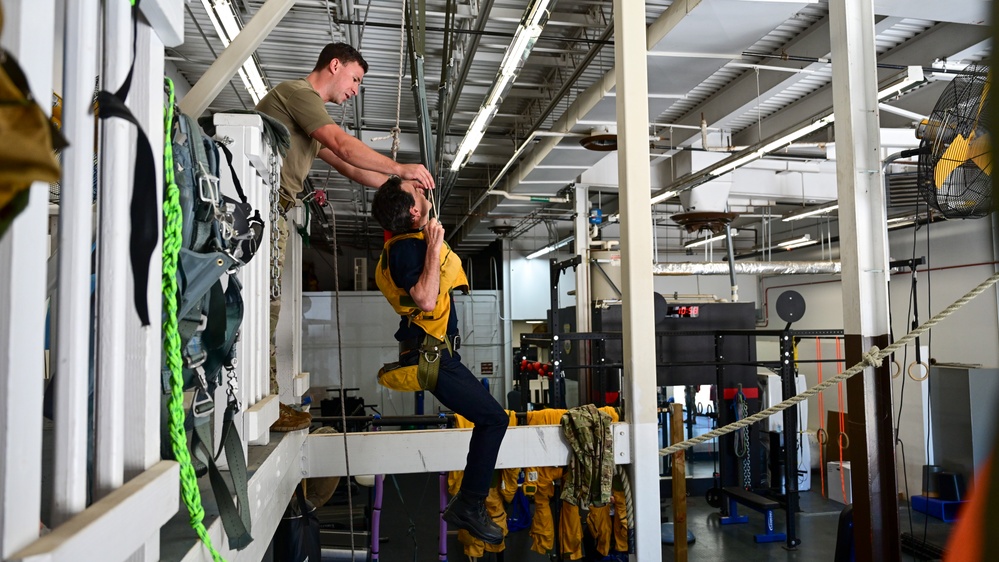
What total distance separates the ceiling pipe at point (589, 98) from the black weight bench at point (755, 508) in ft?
14.7

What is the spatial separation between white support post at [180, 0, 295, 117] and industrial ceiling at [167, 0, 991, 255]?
869 millimetres

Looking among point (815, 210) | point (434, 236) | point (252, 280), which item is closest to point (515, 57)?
point (434, 236)

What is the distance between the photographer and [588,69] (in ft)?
22.0

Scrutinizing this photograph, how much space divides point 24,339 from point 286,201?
2.25 meters

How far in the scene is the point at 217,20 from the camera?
3752mm

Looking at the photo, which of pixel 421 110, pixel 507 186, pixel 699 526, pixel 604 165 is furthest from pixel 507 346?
pixel 421 110

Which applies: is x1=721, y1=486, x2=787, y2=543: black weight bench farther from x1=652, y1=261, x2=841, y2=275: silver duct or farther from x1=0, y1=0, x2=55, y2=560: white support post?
x1=0, y1=0, x2=55, y2=560: white support post

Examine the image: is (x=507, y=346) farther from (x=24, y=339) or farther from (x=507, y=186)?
(x=24, y=339)

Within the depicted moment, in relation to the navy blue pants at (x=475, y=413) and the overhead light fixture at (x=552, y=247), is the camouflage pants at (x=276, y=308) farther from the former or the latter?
the overhead light fixture at (x=552, y=247)

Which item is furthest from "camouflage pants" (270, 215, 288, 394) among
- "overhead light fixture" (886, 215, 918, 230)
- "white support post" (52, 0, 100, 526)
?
"overhead light fixture" (886, 215, 918, 230)

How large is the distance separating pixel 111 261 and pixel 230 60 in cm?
143

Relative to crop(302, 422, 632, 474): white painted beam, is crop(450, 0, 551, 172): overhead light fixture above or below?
above

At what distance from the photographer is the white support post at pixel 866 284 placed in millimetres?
3068

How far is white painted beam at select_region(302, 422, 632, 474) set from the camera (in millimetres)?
3143
